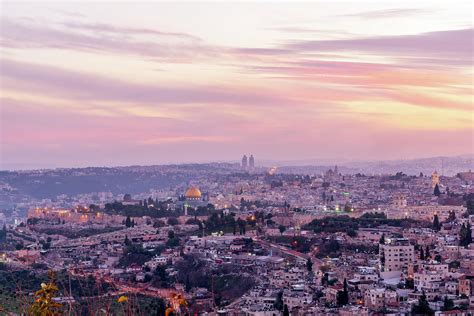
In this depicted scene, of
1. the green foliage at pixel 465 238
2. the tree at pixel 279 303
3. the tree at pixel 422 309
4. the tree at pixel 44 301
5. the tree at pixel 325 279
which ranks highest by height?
the tree at pixel 44 301

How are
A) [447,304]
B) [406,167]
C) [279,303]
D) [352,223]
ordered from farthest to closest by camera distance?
[406,167] < [352,223] < [279,303] < [447,304]

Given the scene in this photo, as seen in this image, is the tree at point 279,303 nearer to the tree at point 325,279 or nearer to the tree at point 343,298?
the tree at point 343,298

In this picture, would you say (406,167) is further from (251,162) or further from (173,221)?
(173,221)

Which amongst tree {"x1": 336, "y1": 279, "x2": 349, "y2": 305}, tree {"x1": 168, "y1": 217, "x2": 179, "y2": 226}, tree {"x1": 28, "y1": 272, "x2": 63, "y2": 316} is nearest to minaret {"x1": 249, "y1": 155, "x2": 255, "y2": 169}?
tree {"x1": 168, "y1": 217, "x2": 179, "y2": 226}

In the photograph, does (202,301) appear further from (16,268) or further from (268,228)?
(268,228)

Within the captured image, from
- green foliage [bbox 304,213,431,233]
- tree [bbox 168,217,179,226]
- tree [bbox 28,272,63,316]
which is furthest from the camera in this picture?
tree [bbox 168,217,179,226]

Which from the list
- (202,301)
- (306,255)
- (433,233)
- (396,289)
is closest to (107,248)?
(306,255)

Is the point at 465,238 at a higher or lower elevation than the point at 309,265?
higher

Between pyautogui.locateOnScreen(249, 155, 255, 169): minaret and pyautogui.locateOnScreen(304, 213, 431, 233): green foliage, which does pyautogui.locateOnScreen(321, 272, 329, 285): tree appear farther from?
pyautogui.locateOnScreen(249, 155, 255, 169): minaret

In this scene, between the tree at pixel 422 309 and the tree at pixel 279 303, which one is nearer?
the tree at pixel 422 309

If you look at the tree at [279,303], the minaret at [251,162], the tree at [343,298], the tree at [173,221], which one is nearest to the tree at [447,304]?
the tree at [343,298]

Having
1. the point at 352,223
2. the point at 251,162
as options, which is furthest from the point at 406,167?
the point at 352,223
